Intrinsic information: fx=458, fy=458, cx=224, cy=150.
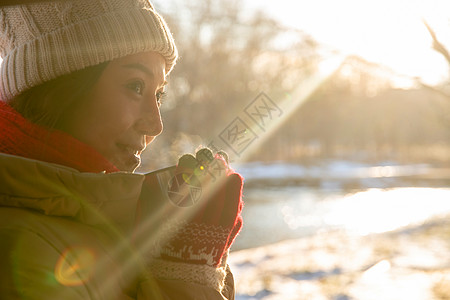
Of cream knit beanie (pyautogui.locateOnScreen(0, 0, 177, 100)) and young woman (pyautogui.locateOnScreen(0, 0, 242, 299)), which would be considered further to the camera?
cream knit beanie (pyautogui.locateOnScreen(0, 0, 177, 100))

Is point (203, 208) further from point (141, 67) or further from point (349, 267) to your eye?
point (349, 267)

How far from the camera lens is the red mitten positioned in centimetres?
113

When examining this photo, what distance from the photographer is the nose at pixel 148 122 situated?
4.28 ft

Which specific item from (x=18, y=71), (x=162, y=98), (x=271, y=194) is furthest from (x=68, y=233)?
(x=271, y=194)

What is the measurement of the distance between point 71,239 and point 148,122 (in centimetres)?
45

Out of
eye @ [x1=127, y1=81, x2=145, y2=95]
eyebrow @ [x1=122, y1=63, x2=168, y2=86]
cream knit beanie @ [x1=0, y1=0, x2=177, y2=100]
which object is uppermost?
cream knit beanie @ [x1=0, y1=0, x2=177, y2=100]

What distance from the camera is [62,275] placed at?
2.92 ft

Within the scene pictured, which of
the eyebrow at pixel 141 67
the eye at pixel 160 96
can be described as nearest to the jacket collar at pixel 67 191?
the eyebrow at pixel 141 67

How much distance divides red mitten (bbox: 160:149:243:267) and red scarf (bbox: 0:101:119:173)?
0.76 feet

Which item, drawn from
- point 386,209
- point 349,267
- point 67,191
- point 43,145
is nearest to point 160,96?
point 43,145

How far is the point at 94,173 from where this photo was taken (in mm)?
1040

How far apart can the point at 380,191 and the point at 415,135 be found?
26.7 m

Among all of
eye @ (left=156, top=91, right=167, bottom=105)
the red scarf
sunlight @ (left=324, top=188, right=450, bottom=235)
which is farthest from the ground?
the red scarf

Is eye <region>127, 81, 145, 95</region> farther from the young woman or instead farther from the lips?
the lips
